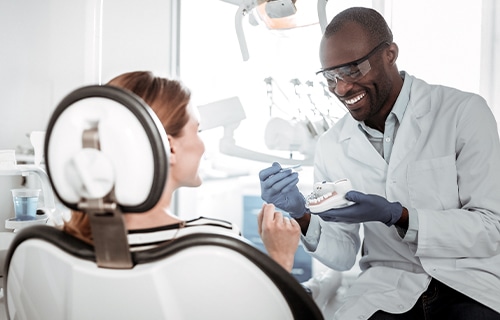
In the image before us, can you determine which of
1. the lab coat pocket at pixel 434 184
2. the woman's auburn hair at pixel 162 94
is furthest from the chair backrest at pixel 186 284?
the lab coat pocket at pixel 434 184

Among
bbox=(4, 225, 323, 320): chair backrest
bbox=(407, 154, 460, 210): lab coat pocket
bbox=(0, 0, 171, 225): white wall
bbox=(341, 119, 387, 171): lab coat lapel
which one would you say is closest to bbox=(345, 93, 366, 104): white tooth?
bbox=(341, 119, 387, 171): lab coat lapel

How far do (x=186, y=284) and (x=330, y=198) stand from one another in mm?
787

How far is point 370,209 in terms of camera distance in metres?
1.43

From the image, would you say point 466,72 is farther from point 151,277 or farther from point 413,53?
point 151,277

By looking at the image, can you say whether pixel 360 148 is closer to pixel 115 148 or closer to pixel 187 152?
pixel 187 152

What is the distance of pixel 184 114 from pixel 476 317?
38.8 inches

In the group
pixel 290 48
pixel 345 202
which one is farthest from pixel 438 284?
pixel 290 48

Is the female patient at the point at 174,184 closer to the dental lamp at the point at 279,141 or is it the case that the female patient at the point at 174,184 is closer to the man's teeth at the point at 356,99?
the man's teeth at the point at 356,99

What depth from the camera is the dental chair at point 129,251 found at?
690 mm

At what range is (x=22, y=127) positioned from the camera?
226 cm

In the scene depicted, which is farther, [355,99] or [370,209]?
[355,99]

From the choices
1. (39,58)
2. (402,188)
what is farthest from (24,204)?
(402,188)

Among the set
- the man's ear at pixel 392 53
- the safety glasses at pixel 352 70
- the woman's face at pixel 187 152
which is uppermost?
the man's ear at pixel 392 53

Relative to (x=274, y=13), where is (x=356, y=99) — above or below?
below
